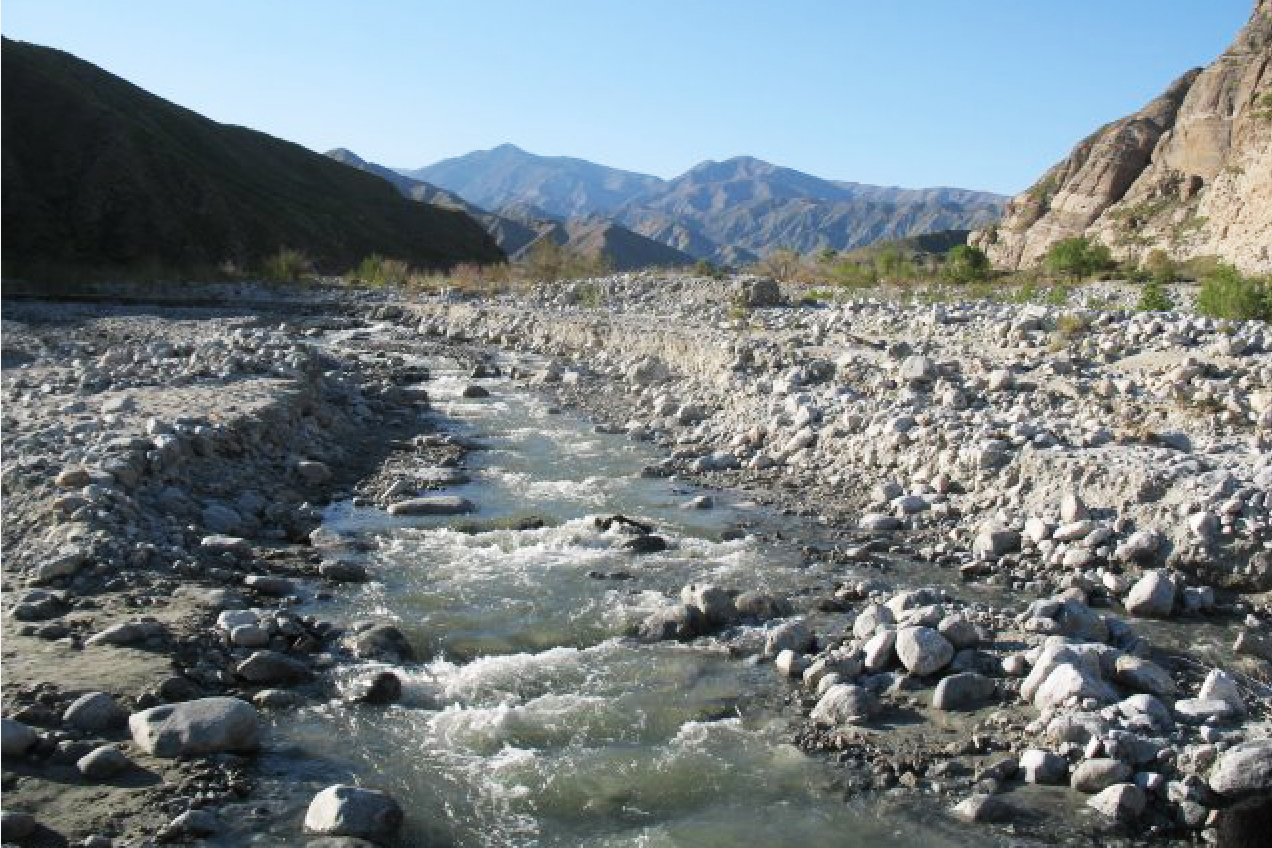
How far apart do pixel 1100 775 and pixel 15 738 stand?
5.72 meters

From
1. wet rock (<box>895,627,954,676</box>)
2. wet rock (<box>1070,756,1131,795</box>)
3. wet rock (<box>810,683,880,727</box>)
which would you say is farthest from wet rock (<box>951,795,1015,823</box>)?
wet rock (<box>895,627,954,676</box>)

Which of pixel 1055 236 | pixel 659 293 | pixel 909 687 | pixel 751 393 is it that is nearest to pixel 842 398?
pixel 751 393

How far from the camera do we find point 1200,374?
11.7 meters

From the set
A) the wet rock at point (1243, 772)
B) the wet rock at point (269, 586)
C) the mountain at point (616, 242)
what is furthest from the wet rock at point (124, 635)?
the mountain at point (616, 242)

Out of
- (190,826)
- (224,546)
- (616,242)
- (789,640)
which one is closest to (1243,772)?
(789,640)

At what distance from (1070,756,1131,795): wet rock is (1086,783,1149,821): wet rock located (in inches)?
3.9

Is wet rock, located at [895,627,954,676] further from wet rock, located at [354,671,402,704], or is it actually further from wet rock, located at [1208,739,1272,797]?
wet rock, located at [354,671,402,704]

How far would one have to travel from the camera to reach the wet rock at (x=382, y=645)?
24.1ft

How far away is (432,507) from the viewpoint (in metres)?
11.4

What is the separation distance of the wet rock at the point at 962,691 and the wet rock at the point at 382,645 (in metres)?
3.63

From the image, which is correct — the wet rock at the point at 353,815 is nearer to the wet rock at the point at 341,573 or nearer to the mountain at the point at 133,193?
the wet rock at the point at 341,573

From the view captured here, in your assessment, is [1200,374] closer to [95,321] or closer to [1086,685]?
[1086,685]

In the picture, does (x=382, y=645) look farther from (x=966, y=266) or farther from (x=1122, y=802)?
(x=966, y=266)

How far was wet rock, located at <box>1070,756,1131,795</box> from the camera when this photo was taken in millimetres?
5457
